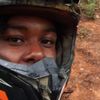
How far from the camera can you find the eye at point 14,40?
2.26 metres

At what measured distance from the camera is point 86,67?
510 cm

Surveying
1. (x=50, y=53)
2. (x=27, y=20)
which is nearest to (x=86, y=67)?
(x=50, y=53)

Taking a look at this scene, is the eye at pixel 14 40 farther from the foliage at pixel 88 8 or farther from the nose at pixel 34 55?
the foliage at pixel 88 8

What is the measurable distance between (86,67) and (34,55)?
293cm

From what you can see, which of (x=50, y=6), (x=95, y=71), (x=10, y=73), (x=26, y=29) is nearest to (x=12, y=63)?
(x=10, y=73)

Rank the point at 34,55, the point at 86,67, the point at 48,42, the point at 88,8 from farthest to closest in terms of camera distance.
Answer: the point at 88,8, the point at 86,67, the point at 48,42, the point at 34,55

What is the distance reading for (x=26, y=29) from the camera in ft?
7.41

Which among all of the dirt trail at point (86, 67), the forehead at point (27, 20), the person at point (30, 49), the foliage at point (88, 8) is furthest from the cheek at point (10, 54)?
the foliage at point (88, 8)

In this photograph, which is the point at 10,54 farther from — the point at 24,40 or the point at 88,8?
the point at 88,8

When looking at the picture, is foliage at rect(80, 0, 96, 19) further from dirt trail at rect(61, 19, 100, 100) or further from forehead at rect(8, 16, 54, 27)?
forehead at rect(8, 16, 54, 27)

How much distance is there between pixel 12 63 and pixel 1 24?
0.81 ft

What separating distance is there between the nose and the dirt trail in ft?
6.99

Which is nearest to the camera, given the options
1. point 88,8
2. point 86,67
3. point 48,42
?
point 48,42

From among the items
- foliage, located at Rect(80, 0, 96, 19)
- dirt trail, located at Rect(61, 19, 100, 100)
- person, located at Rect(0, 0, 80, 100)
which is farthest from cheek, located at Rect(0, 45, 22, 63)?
foliage, located at Rect(80, 0, 96, 19)
